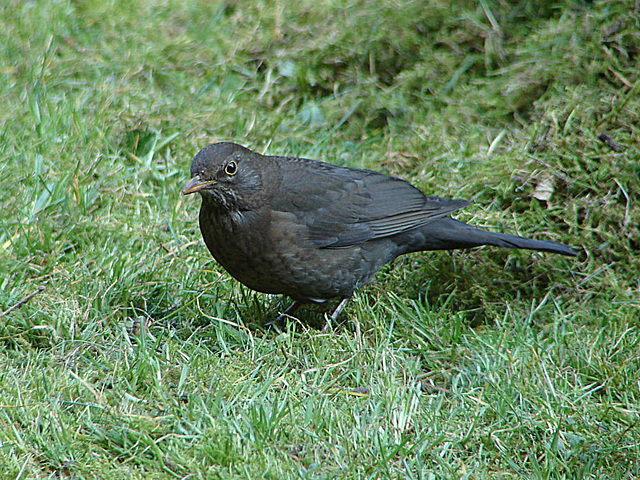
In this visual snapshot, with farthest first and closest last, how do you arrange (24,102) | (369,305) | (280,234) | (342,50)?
(342,50) → (24,102) → (369,305) → (280,234)

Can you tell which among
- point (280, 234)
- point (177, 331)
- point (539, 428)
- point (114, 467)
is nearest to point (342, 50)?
point (280, 234)

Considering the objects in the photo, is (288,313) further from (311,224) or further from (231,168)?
(231,168)

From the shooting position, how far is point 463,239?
4.54 meters

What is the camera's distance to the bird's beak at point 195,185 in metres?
3.87

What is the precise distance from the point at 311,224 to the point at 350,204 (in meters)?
0.32

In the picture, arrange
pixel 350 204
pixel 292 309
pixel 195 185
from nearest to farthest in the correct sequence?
pixel 195 185
pixel 350 204
pixel 292 309

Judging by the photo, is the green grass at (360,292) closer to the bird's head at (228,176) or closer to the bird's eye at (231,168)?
the bird's head at (228,176)

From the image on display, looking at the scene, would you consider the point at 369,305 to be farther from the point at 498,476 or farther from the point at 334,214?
the point at 498,476

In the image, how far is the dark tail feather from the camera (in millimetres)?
4488

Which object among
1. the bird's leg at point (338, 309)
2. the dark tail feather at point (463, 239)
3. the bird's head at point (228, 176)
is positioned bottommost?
the bird's leg at point (338, 309)

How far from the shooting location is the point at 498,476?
322 centimetres

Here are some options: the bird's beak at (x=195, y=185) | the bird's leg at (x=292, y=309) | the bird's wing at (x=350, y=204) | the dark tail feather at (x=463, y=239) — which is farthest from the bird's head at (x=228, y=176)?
the dark tail feather at (x=463, y=239)

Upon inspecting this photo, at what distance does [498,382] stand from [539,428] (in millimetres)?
347

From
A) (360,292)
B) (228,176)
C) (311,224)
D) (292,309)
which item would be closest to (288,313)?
(292,309)
